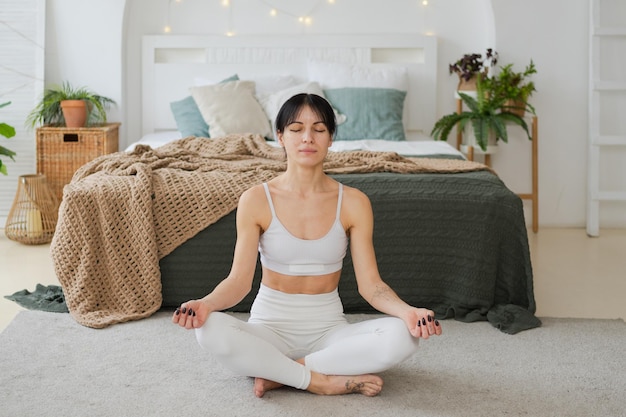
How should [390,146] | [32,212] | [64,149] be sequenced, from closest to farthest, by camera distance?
[390,146] → [32,212] → [64,149]

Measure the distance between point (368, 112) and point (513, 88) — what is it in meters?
0.87

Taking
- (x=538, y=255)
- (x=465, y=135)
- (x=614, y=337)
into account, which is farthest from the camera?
(x=465, y=135)

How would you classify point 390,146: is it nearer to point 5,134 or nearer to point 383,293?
point 5,134

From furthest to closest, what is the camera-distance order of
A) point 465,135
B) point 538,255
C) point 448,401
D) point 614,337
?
point 465,135, point 538,255, point 614,337, point 448,401

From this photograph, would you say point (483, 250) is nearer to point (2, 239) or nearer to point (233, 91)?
point (233, 91)

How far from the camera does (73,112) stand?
4.97m

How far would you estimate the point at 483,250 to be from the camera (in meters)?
3.38

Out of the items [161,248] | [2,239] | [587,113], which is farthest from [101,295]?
[587,113]

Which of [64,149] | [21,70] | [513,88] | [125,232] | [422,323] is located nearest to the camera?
Result: [422,323]

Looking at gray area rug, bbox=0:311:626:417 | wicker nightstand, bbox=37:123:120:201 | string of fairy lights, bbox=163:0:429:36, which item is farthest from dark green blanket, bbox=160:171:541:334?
string of fairy lights, bbox=163:0:429:36

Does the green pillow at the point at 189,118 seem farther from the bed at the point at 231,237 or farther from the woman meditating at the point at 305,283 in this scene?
the woman meditating at the point at 305,283

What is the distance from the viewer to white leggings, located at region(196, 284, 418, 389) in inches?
93.7

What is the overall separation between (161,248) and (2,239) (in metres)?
1.92

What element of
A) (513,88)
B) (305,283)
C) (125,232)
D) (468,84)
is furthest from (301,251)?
(468,84)
